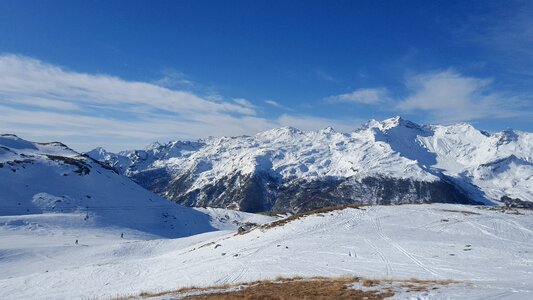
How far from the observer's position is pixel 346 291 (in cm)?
2353

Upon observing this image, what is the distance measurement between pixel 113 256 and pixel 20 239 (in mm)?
24469

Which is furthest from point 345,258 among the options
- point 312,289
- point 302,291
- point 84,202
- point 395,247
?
point 84,202

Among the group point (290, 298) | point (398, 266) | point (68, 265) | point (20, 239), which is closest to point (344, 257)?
point (398, 266)

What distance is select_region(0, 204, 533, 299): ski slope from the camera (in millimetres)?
29672

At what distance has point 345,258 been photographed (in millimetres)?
36156

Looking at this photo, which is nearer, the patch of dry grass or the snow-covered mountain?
the patch of dry grass

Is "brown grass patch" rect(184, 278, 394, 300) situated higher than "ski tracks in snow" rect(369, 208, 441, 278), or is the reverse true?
"ski tracks in snow" rect(369, 208, 441, 278)

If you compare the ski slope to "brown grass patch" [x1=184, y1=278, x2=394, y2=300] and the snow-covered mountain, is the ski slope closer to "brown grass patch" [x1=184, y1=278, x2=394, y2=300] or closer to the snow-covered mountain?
"brown grass patch" [x1=184, y1=278, x2=394, y2=300]

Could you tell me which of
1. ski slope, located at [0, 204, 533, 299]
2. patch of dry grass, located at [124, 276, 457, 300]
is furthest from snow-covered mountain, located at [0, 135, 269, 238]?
patch of dry grass, located at [124, 276, 457, 300]

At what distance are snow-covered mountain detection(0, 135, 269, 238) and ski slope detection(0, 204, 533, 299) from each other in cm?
3987

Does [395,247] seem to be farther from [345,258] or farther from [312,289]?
[312,289]

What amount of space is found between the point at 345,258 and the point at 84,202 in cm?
9517

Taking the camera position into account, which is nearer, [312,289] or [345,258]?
[312,289]

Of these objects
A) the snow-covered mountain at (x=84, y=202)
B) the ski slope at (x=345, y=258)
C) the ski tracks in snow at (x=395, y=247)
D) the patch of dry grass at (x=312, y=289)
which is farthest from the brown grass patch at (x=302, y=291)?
the snow-covered mountain at (x=84, y=202)
